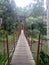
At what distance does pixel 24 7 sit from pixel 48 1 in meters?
8.93

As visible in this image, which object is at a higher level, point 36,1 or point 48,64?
point 36,1

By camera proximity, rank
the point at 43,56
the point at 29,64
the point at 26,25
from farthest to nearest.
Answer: the point at 26,25 → the point at 43,56 → the point at 29,64

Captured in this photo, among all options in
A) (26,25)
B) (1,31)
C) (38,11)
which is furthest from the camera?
(26,25)

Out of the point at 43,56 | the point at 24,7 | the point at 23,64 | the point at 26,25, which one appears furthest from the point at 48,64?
the point at 24,7

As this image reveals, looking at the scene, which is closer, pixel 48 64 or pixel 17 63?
pixel 17 63

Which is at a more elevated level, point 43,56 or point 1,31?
point 1,31

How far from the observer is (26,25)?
11.1m

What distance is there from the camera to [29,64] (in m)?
2.50

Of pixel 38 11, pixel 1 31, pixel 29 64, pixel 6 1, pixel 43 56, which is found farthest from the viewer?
pixel 38 11

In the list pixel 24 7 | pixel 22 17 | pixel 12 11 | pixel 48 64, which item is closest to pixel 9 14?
pixel 12 11

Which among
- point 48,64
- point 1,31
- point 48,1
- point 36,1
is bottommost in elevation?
point 48,64

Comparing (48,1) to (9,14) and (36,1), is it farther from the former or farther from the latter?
(36,1)

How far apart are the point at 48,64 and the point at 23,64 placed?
1.21 m

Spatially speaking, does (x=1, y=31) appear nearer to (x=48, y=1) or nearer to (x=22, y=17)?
(x=48, y=1)
